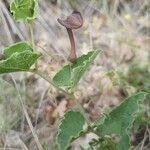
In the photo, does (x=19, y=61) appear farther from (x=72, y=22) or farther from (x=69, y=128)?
(x=69, y=128)

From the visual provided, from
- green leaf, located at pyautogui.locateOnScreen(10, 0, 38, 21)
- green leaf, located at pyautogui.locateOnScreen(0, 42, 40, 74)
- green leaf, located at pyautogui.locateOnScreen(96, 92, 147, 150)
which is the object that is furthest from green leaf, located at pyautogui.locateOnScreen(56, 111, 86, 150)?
green leaf, located at pyautogui.locateOnScreen(10, 0, 38, 21)

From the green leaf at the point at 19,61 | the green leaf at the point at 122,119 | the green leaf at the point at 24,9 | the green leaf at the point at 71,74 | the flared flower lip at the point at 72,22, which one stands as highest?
the green leaf at the point at 24,9

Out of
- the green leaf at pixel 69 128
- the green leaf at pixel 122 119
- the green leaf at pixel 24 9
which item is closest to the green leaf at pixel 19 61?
the green leaf at pixel 24 9

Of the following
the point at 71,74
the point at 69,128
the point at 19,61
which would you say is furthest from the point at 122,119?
the point at 19,61

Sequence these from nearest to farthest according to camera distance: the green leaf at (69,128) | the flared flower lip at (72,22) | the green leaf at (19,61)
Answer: the green leaf at (19,61)
the flared flower lip at (72,22)
the green leaf at (69,128)

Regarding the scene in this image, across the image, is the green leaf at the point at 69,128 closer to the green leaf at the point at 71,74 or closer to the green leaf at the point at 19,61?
the green leaf at the point at 71,74

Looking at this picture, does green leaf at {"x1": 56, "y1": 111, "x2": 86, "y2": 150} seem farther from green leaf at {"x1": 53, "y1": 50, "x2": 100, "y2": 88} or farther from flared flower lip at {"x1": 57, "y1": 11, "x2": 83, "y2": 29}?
flared flower lip at {"x1": 57, "y1": 11, "x2": 83, "y2": 29}

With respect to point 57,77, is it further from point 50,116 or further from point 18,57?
point 50,116

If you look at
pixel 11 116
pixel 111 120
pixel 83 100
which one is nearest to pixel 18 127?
pixel 11 116
